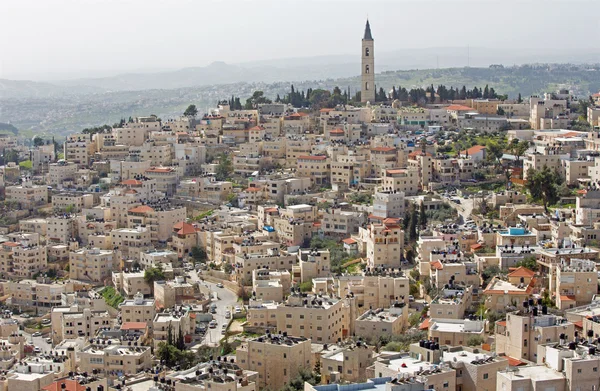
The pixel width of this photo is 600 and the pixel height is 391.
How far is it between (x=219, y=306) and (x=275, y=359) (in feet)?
25.7

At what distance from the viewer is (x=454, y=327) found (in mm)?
21656

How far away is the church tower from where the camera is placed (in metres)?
53.2

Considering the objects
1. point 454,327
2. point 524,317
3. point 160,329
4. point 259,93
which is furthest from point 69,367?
point 259,93

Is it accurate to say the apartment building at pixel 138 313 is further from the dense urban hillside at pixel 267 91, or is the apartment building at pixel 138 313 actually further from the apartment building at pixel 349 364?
the dense urban hillside at pixel 267 91

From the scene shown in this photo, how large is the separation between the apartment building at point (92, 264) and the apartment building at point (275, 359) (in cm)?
1317

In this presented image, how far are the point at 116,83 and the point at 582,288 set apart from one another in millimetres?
179166

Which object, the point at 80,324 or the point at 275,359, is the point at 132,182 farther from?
the point at 275,359

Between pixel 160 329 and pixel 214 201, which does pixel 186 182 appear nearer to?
pixel 214 201

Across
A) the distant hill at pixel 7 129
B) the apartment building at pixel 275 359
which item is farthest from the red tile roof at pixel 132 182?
the distant hill at pixel 7 129

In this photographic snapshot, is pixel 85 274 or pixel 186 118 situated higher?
pixel 186 118

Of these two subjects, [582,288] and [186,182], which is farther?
[186,182]

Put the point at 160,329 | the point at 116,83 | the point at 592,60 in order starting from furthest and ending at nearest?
the point at 116,83
the point at 592,60
the point at 160,329

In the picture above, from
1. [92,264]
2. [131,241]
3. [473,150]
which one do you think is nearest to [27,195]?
[131,241]

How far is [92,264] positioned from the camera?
111 ft
